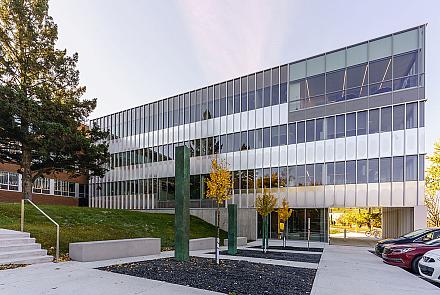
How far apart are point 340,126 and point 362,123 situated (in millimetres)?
1567

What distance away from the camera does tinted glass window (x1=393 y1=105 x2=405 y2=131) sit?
22.6 metres

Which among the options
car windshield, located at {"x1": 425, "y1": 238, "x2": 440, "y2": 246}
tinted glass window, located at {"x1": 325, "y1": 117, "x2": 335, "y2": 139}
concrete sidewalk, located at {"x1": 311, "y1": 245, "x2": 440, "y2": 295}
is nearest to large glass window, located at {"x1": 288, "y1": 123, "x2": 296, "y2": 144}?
tinted glass window, located at {"x1": 325, "y1": 117, "x2": 335, "y2": 139}

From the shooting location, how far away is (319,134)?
2586 centimetres

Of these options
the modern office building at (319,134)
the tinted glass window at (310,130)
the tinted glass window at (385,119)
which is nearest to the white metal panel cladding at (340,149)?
the modern office building at (319,134)

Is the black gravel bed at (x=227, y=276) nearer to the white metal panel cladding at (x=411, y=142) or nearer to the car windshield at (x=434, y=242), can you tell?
the car windshield at (x=434, y=242)

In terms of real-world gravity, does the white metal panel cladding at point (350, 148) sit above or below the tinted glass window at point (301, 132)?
below

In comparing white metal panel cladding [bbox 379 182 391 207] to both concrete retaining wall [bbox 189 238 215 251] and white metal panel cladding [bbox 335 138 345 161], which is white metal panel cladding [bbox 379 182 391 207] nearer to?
white metal panel cladding [bbox 335 138 345 161]

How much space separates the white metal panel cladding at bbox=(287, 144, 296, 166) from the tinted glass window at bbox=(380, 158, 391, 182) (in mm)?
6416

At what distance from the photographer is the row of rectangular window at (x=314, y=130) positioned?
2269cm

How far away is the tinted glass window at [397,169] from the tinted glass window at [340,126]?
4030 millimetres

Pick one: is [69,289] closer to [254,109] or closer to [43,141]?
[43,141]

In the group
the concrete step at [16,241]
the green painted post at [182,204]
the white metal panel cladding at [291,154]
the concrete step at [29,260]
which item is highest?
the white metal panel cladding at [291,154]

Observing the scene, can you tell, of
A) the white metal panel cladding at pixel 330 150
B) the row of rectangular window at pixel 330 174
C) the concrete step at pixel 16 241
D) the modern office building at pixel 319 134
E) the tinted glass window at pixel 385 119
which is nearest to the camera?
the concrete step at pixel 16 241

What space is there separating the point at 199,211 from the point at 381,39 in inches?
824
